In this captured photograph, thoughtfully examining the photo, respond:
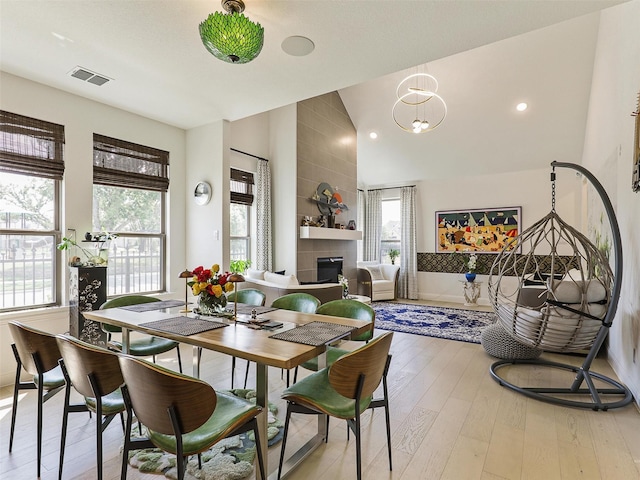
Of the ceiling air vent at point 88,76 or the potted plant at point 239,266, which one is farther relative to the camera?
the potted plant at point 239,266

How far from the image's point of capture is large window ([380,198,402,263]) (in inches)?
328

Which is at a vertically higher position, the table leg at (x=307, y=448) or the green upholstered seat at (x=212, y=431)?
the green upholstered seat at (x=212, y=431)

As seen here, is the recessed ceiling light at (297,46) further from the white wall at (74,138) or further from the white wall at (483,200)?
the white wall at (483,200)

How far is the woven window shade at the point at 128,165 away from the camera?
3.67 m

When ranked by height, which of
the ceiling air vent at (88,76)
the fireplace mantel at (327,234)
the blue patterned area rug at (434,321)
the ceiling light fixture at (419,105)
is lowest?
the blue patterned area rug at (434,321)

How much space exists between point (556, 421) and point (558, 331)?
664mm

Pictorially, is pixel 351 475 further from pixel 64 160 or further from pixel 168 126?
pixel 168 126

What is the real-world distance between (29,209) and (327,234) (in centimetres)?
404

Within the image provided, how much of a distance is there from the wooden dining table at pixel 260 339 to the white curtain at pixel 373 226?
616 centimetres

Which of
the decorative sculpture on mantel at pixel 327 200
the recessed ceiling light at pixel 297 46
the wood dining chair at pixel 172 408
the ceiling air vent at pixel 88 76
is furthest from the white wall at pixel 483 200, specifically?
the wood dining chair at pixel 172 408

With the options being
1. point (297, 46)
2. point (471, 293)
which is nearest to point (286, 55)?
point (297, 46)

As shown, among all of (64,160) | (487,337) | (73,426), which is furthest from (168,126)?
(487,337)

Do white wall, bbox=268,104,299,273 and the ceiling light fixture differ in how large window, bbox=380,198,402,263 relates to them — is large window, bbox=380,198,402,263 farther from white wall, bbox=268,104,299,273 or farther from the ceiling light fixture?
white wall, bbox=268,104,299,273

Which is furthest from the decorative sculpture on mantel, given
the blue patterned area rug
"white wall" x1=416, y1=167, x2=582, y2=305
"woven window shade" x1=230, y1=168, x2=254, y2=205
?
"white wall" x1=416, y1=167, x2=582, y2=305
